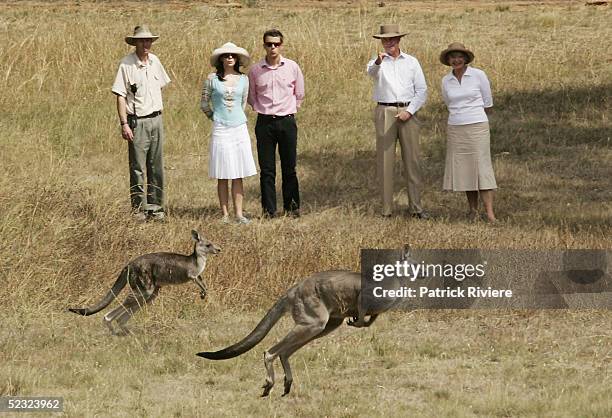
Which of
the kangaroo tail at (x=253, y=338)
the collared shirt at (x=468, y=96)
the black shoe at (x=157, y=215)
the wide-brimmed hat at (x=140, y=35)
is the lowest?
the black shoe at (x=157, y=215)

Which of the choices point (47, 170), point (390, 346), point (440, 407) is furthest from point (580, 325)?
point (47, 170)

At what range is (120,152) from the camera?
15602 millimetres

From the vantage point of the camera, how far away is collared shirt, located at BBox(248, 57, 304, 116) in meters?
12.3

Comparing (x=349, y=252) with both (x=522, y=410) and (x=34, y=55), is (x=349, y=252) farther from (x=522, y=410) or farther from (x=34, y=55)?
(x=34, y=55)

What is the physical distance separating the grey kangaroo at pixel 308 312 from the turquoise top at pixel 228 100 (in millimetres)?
4966

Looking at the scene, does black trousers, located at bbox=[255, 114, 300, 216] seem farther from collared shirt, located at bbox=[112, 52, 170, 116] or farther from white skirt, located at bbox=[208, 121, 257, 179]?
collared shirt, located at bbox=[112, 52, 170, 116]

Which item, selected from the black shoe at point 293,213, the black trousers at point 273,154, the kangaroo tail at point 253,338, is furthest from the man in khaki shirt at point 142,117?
the kangaroo tail at point 253,338

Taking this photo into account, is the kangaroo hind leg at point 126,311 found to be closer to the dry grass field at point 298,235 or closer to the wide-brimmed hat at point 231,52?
the dry grass field at point 298,235

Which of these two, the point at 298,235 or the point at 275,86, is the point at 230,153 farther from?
the point at 298,235

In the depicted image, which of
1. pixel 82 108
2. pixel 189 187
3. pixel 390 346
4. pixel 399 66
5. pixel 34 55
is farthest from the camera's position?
pixel 34 55

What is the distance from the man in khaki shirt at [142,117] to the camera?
39.4 ft

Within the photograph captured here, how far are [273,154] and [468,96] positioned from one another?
80.1 inches

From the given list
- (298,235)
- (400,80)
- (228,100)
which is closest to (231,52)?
(228,100)

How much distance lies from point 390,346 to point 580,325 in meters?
1.47
